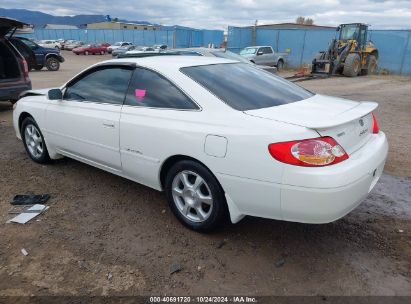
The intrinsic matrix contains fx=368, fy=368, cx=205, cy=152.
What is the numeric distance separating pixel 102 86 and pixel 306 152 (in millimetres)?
2457

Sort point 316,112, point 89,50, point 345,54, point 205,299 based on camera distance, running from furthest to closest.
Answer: point 89,50 < point 345,54 < point 316,112 < point 205,299

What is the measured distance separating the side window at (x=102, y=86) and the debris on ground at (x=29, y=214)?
1.28m

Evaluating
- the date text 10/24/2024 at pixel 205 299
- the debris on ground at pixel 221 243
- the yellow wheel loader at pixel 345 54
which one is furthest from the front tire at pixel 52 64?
the date text 10/24/2024 at pixel 205 299

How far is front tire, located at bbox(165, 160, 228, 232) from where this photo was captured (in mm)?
3053

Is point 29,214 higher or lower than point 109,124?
lower

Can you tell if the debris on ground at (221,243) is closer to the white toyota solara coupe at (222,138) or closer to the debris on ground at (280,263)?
the white toyota solara coupe at (222,138)

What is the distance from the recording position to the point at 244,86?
11.2 ft

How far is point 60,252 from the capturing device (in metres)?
3.12

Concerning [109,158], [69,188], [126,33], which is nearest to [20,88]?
[69,188]

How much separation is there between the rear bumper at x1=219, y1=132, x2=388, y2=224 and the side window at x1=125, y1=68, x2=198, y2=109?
33.9 inches

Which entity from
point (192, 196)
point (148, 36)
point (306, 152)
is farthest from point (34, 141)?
point (148, 36)

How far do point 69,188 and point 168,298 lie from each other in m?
2.33

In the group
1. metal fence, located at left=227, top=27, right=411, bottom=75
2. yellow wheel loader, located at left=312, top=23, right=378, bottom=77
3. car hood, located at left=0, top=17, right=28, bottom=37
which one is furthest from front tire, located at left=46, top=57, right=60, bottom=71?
yellow wheel loader, located at left=312, top=23, right=378, bottom=77

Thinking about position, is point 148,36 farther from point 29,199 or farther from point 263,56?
point 29,199
